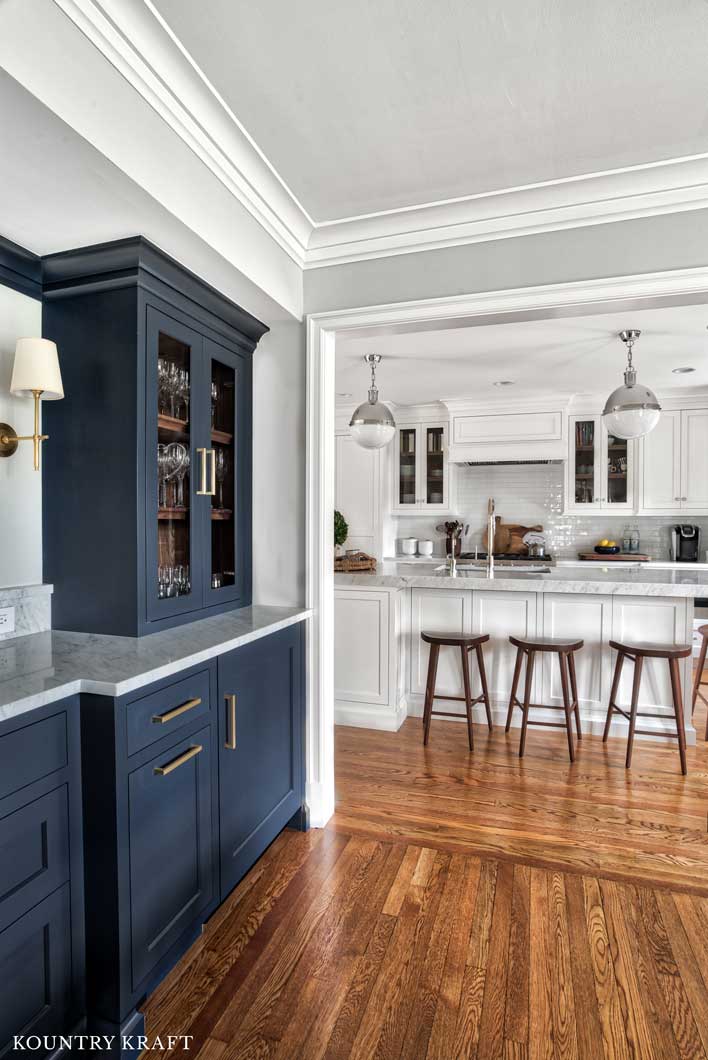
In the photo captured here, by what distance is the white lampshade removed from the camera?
1.83m

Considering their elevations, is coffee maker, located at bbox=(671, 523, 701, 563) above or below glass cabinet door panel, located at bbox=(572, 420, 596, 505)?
below

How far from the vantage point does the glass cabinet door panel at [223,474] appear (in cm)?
243

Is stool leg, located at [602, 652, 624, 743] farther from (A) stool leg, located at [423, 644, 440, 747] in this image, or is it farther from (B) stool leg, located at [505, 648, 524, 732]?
(A) stool leg, located at [423, 644, 440, 747]

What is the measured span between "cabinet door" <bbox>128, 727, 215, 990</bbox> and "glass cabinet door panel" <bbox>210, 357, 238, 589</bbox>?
798 millimetres

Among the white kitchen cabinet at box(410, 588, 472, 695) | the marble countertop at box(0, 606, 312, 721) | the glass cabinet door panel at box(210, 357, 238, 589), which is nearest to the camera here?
the marble countertop at box(0, 606, 312, 721)

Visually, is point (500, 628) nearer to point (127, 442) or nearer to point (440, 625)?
point (440, 625)

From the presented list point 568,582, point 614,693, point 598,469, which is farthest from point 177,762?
point 598,469

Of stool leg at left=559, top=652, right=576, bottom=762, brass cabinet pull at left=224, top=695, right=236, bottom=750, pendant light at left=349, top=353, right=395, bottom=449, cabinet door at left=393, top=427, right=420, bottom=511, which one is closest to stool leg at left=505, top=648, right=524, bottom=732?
stool leg at left=559, top=652, right=576, bottom=762

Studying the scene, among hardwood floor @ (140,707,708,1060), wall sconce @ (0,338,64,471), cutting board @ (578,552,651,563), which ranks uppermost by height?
wall sconce @ (0,338,64,471)

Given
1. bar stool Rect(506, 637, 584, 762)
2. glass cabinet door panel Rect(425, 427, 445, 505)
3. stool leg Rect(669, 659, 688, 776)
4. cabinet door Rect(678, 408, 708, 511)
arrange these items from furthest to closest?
glass cabinet door panel Rect(425, 427, 445, 505)
cabinet door Rect(678, 408, 708, 511)
bar stool Rect(506, 637, 584, 762)
stool leg Rect(669, 659, 688, 776)

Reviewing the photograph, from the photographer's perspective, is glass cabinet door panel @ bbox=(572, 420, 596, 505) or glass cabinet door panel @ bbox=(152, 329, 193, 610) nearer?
glass cabinet door panel @ bbox=(152, 329, 193, 610)

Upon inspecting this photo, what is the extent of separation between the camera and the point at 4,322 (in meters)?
1.96

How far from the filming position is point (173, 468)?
217 cm

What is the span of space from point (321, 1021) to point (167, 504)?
1649 mm
